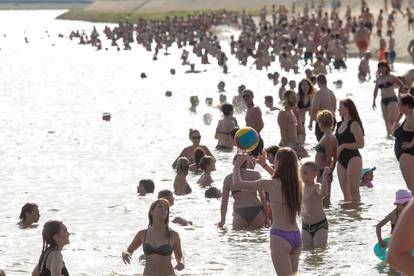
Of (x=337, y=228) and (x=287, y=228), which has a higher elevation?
(x=287, y=228)

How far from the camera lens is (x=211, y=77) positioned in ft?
137

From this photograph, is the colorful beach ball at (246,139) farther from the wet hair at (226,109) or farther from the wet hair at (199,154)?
the wet hair at (226,109)

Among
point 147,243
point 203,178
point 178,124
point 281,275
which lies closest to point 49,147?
point 178,124

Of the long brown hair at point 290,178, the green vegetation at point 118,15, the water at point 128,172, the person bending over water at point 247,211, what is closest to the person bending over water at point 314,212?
the water at point 128,172

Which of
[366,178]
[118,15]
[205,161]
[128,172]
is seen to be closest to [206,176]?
[205,161]

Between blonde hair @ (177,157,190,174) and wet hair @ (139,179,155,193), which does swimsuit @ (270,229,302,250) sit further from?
wet hair @ (139,179,155,193)

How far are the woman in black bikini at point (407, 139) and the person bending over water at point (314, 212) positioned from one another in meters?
1.68

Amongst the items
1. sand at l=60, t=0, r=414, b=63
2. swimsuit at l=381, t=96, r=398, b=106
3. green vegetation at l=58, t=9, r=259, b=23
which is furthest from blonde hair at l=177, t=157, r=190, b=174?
green vegetation at l=58, t=9, r=259, b=23

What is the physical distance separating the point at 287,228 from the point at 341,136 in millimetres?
4550

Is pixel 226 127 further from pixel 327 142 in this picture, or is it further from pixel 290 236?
pixel 290 236

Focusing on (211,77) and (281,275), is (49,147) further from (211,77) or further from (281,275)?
(211,77)

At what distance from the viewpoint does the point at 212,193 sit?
14.7 m

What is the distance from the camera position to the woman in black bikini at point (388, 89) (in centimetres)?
1766

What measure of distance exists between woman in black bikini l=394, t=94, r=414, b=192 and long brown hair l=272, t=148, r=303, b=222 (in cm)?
411
